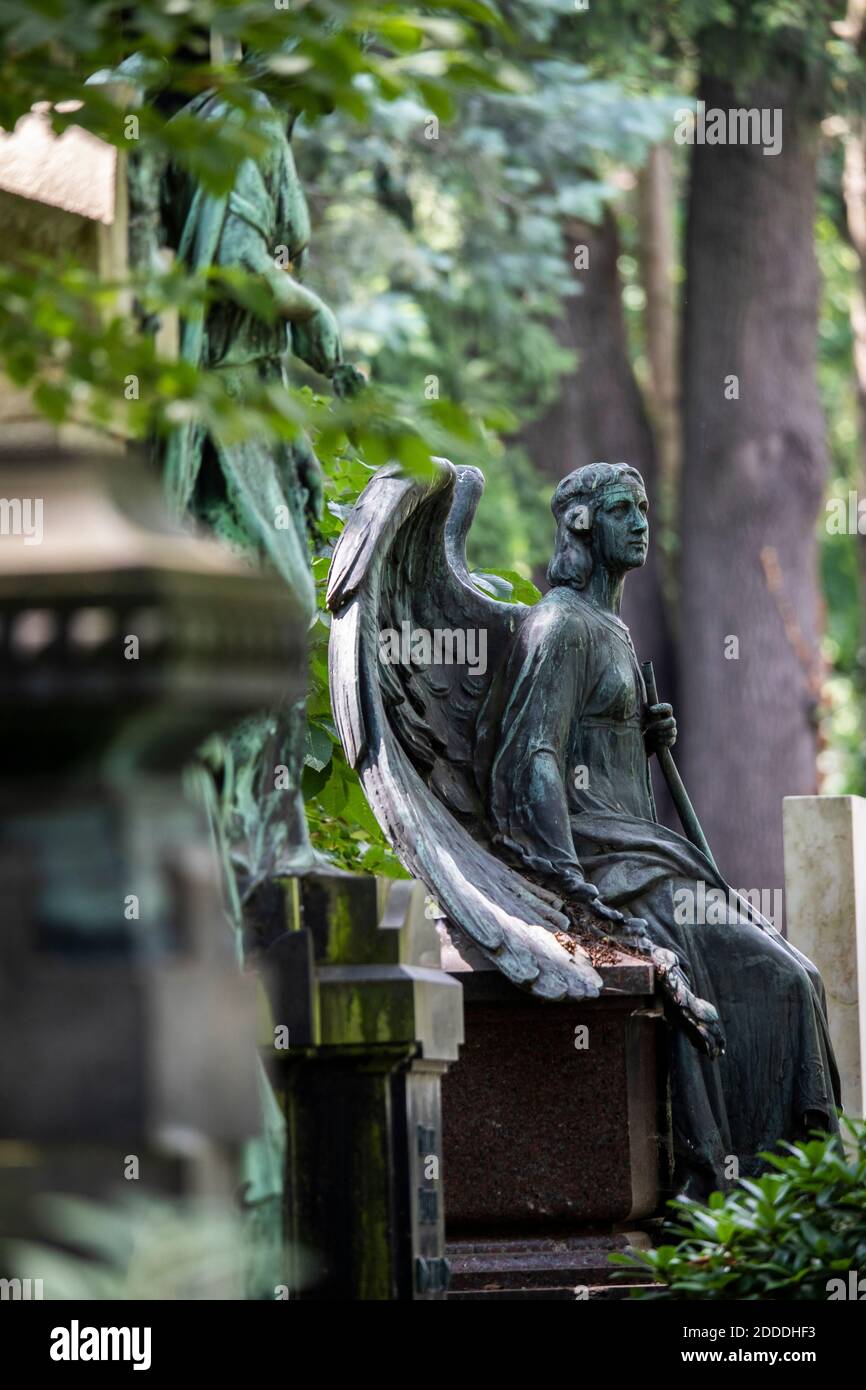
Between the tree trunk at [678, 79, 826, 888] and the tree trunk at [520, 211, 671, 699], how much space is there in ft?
4.13

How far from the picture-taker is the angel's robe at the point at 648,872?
23.5 feet

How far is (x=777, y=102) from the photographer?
17594 millimetres

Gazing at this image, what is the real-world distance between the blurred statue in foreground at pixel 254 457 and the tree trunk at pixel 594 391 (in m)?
13.5

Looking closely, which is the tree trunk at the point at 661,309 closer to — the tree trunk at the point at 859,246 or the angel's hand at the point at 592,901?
the tree trunk at the point at 859,246

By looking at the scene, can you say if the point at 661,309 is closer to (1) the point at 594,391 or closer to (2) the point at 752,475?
(1) the point at 594,391

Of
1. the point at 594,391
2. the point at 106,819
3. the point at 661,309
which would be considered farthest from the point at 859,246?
the point at 106,819

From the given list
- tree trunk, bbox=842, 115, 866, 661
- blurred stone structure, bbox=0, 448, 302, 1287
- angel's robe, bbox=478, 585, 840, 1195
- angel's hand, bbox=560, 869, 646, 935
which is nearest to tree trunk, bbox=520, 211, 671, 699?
tree trunk, bbox=842, 115, 866, 661

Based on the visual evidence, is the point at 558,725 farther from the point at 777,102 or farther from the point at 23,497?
the point at 777,102

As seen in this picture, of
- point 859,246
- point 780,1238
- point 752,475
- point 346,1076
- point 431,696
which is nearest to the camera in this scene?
point 346,1076

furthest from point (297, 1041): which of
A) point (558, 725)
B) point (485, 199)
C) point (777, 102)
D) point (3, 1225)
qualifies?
point (777, 102)

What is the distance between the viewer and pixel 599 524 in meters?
7.66

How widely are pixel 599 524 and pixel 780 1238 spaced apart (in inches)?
109
